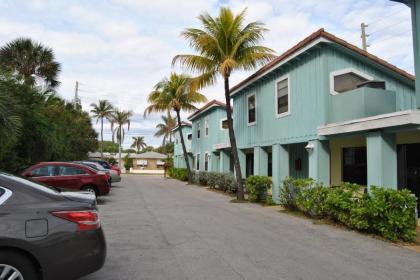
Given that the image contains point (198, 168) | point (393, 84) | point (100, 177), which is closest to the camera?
point (393, 84)

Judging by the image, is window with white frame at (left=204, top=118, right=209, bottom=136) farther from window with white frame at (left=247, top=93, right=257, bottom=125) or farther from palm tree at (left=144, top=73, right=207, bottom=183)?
window with white frame at (left=247, top=93, right=257, bottom=125)

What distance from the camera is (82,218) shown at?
445 centimetres

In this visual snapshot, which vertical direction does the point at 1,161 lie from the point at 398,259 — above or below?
above

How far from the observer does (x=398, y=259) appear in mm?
6938

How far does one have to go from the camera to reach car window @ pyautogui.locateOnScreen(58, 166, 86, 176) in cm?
1485

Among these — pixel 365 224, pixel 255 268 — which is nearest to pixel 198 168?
pixel 365 224

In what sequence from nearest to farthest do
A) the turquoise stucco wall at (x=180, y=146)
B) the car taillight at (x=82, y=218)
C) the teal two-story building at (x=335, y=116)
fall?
the car taillight at (x=82, y=218) < the teal two-story building at (x=335, y=116) < the turquoise stucco wall at (x=180, y=146)

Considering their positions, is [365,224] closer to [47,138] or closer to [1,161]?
[1,161]

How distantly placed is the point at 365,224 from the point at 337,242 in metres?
1.18

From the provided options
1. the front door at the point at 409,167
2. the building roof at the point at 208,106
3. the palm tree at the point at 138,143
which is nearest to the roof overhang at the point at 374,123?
the front door at the point at 409,167

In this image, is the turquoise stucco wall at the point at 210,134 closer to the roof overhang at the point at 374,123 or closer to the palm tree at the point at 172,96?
the palm tree at the point at 172,96

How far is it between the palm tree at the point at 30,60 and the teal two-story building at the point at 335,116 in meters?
13.3

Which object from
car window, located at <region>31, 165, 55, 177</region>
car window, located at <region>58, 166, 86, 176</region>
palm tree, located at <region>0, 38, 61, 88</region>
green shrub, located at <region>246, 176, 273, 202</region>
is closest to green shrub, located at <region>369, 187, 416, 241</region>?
green shrub, located at <region>246, 176, 273, 202</region>

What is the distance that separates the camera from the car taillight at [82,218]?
14.3 feet
